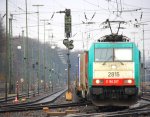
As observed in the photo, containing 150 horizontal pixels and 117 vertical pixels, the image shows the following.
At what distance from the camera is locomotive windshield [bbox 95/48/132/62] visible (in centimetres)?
2089

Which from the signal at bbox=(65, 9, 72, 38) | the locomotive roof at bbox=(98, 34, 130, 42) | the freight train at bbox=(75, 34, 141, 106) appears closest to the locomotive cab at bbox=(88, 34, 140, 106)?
the freight train at bbox=(75, 34, 141, 106)

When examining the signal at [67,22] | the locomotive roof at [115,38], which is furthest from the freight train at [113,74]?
the signal at [67,22]

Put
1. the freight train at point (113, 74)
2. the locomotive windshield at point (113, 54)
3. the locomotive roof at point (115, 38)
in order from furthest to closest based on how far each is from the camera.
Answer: the locomotive roof at point (115, 38) → the locomotive windshield at point (113, 54) → the freight train at point (113, 74)

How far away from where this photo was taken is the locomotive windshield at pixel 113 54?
20891 mm

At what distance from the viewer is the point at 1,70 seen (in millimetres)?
91250

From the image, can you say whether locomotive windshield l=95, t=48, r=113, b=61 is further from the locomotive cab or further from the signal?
the signal

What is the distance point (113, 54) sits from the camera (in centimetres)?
2109

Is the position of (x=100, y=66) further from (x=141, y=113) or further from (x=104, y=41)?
(x=141, y=113)

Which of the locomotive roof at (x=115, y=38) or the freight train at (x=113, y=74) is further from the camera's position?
the locomotive roof at (x=115, y=38)

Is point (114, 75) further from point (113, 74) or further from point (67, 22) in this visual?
point (67, 22)

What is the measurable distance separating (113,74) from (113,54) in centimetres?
106

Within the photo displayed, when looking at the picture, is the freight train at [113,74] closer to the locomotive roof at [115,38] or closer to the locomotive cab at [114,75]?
the locomotive cab at [114,75]

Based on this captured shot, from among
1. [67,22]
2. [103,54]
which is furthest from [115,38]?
[67,22]

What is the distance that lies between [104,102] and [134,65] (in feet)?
7.19
